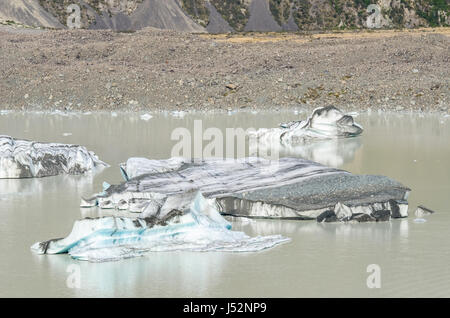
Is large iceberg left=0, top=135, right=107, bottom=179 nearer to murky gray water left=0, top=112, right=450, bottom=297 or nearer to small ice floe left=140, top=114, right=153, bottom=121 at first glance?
murky gray water left=0, top=112, right=450, bottom=297

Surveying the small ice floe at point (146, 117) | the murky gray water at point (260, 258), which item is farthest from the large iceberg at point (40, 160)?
the small ice floe at point (146, 117)

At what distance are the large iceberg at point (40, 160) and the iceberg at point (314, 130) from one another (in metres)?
4.24

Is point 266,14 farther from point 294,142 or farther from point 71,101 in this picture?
point 294,142

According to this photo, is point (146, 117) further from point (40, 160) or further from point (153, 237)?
point (153, 237)

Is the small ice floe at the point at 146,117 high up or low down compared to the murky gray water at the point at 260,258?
up

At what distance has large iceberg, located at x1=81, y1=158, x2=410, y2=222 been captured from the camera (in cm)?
804

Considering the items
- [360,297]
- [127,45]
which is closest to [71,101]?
[127,45]

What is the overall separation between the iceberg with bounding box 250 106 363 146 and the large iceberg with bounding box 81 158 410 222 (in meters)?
5.14

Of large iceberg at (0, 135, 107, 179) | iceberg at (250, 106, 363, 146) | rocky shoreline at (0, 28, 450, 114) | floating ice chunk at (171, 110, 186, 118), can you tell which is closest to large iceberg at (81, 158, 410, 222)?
large iceberg at (0, 135, 107, 179)

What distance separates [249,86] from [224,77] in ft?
3.70

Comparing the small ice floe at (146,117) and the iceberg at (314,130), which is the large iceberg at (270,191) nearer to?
the iceberg at (314,130)

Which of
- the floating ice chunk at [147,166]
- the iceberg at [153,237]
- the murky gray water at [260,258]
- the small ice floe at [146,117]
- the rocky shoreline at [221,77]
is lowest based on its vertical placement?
the murky gray water at [260,258]

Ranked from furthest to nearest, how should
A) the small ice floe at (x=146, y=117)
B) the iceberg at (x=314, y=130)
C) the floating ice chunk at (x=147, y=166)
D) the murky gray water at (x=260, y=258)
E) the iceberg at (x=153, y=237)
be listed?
the small ice floe at (x=146, y=117), the iceberg at (x=314, y=130), the floating ice chunk at (x=147, y=166), the iceberg at (x=153, y=237), the murky gray water at (x=260, y=258)

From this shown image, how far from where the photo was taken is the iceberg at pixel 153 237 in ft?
22.0
